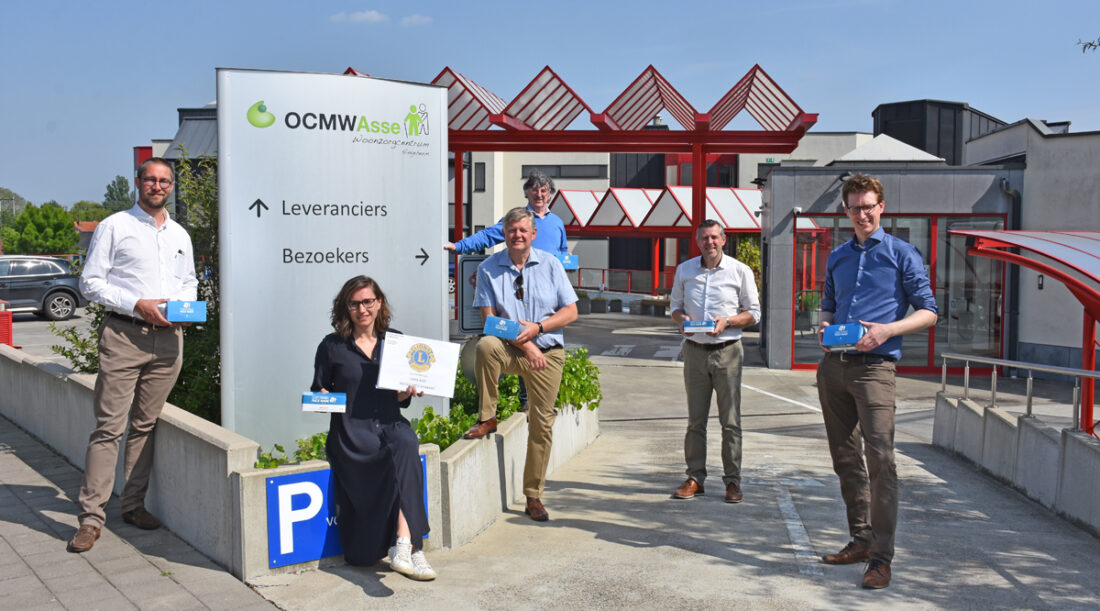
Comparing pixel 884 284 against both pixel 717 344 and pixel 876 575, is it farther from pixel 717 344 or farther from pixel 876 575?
pixel 717 344

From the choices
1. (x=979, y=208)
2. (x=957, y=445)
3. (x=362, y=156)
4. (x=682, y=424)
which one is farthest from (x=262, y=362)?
(x=979, y=208)

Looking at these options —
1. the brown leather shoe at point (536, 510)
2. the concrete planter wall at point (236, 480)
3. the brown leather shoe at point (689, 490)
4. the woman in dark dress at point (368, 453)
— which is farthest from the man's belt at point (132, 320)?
the brown leather shoe at point (689, 490)

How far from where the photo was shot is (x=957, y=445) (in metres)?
8.89

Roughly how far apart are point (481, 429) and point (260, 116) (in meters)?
2.39

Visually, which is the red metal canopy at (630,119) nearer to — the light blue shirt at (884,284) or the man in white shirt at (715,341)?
the man in white shirt at (715,341)

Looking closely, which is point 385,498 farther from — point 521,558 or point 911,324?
point 911,324

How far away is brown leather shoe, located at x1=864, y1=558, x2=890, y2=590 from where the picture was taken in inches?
177

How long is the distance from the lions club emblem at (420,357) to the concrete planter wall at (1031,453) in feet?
14.0

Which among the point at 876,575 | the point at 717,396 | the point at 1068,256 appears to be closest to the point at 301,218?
the point at 717,396

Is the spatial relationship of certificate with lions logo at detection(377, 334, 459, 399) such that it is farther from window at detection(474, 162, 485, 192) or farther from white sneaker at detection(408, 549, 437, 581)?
window at detection(474, 162, 485, 192)

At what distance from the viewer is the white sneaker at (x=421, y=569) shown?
14.7 feet

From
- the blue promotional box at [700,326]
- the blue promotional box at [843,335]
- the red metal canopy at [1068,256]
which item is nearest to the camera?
the blue promotional box at [843,335]

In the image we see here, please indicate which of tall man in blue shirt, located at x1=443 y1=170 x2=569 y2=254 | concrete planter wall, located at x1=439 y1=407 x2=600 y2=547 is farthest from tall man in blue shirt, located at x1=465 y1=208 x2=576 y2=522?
tall man in blue shirt, located at x1=443 y1=170 x2=569 y2=254

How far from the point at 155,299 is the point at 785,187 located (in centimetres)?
1246
